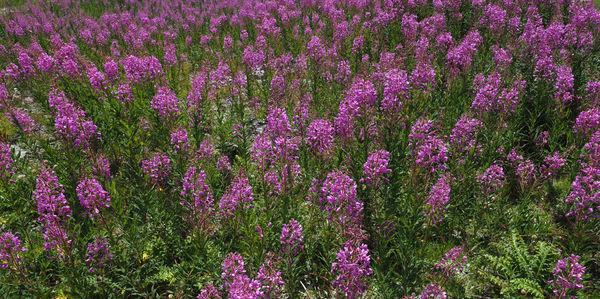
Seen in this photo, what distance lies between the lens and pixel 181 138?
523 cm

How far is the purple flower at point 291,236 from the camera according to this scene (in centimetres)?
386

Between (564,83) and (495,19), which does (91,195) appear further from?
(495,19)

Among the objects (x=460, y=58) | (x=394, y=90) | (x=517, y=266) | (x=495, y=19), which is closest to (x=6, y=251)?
(x=394, y=90)

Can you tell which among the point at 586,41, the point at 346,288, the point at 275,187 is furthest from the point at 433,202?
the point at 586,41

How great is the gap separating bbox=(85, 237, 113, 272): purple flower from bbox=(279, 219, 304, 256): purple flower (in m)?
2.24

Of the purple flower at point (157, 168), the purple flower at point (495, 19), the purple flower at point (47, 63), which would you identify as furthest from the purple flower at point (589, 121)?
the purple flower at point (47, 63)

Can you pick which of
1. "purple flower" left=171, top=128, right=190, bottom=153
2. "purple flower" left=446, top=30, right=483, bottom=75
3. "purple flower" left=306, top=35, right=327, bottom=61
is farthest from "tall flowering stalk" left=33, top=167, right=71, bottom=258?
"purple flower" left=446, top=30, right=483, bottom=75

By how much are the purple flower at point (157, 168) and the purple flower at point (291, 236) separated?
7.83 feet

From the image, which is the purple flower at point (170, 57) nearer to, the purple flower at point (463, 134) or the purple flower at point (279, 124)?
the purple flower at point (279, 124)

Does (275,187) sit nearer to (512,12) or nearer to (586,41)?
(586,41)

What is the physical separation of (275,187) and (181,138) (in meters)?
1.73

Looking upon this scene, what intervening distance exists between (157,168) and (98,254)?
1469 mm

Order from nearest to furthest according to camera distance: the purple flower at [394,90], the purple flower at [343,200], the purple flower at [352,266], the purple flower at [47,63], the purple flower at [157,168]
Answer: the purple flower at [352,266] → the purple flower at [343,200] → the purple flower at [394,90] → the purple flower at [157,168] → the purple flower at [47,63]

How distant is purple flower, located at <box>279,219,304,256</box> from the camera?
152 inches
